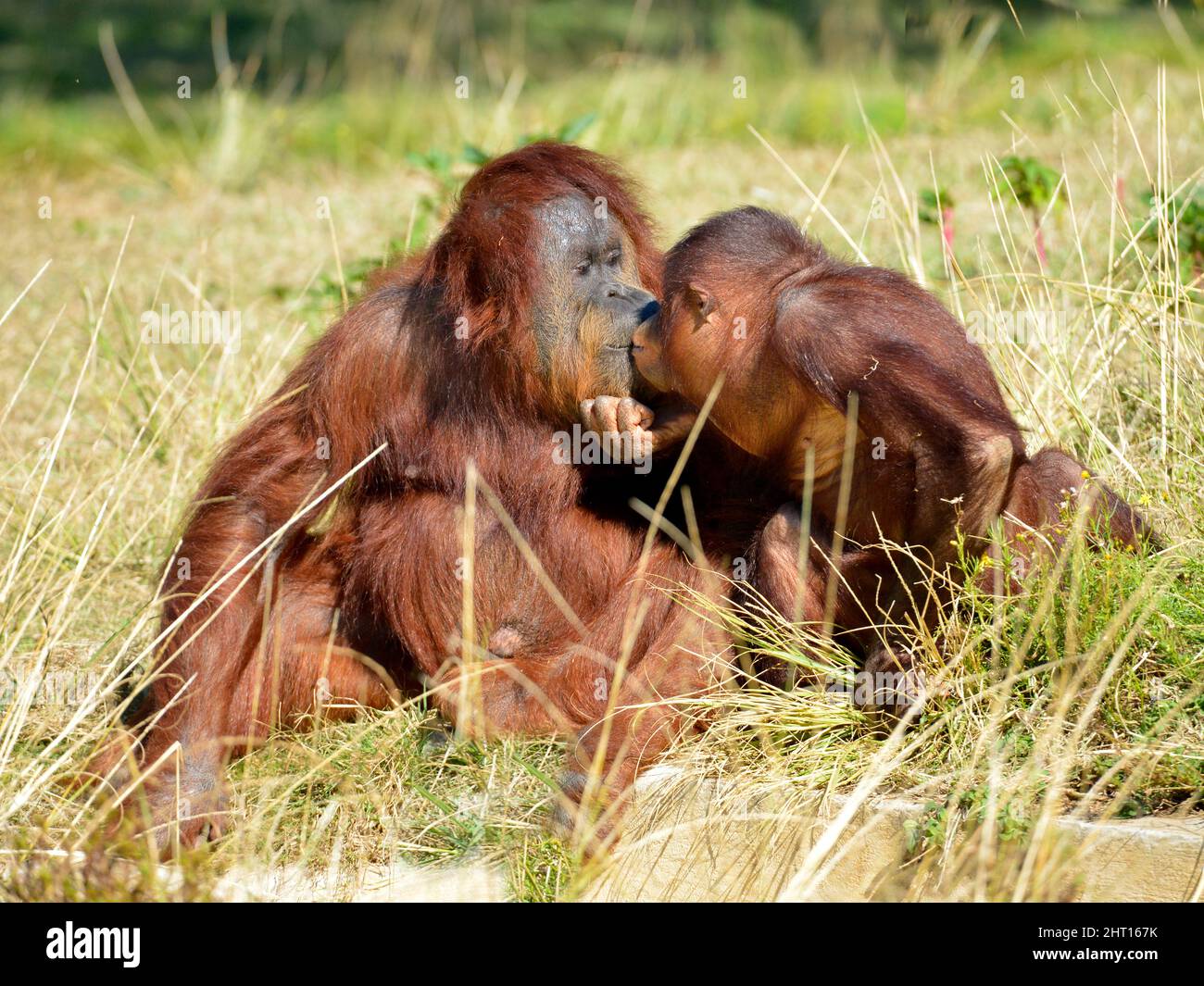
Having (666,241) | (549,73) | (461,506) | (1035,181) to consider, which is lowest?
(461,506)

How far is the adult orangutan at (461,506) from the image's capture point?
4012 mm

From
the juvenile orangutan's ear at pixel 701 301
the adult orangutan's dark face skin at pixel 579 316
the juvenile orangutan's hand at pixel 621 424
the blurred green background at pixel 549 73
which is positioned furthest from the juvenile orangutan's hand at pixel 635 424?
the blurred green background at pixel 549 73

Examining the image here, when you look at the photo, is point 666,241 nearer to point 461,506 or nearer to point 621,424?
point 621,424

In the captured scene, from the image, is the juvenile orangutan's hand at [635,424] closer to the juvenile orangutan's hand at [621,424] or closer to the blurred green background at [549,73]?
the juvenile orangutan's hand at [621,424]

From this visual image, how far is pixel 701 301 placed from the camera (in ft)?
12.3

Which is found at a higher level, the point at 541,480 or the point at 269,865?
the point at 541,480

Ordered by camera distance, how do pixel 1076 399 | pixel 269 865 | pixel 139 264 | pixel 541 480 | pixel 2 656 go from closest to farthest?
pixel 269 865
pixel 2 656
pixel 541 480
pixel 1076 399
pixel 139 264

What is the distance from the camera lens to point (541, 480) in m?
4.14

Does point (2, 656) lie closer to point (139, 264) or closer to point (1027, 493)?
point (1027, 493)

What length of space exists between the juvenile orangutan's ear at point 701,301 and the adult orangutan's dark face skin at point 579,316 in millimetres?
250

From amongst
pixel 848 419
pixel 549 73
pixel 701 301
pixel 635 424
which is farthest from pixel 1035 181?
pixel 549 73

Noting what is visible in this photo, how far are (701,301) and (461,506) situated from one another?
1032 mm

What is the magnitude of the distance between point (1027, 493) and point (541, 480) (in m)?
1.43

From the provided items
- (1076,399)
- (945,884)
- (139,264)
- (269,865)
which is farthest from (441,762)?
(139,264)
